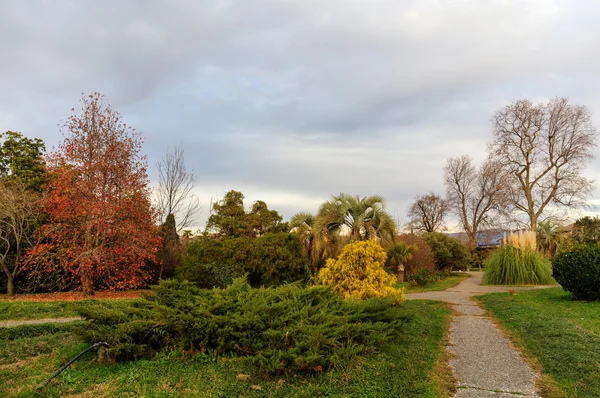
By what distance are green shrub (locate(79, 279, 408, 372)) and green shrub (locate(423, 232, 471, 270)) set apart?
19.8m

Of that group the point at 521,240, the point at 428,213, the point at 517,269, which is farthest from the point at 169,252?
the point at 428,213

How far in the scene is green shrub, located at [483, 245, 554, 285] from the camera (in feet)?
47.6

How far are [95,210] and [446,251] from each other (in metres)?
18.8

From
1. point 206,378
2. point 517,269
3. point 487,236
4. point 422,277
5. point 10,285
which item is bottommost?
point 10,285

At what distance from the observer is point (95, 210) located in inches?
544

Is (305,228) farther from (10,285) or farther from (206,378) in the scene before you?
(206,378)

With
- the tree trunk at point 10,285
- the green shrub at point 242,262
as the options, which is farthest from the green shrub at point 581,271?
the tree trunk at point 10,285

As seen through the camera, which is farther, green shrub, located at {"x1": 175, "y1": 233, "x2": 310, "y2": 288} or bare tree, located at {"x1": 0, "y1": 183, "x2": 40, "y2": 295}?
green shrub, located at {"x1": 175, "y1": 233, "x2": 310, "y2": 288}


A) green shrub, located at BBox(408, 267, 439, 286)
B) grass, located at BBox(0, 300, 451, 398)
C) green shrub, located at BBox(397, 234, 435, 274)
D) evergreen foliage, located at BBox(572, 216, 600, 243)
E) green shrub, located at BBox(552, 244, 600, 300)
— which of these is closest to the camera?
grass, located at BBox(0, 300, 451, 398)

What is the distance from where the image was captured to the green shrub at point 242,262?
13.9m

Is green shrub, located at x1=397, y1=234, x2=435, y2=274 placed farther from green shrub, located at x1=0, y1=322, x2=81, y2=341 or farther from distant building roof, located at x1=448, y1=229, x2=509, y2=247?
distant building roof, located at x1=448, y1=229, x2=509, y2=247

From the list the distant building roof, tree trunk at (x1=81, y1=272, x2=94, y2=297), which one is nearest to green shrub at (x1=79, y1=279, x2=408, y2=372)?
tree trunk at (x1=81, y1=272, x2=94, y2=297)

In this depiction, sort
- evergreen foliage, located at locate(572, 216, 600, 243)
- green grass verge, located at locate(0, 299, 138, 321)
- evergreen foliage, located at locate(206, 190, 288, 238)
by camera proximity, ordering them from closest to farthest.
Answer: green grass verge, located at locate(0, 299, 138, 321) < evergreen foliage, located at locate(206, 190, 288, 238) < evergreen foliage, located at locate(572, 216, 600, 243)

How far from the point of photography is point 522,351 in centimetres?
527
